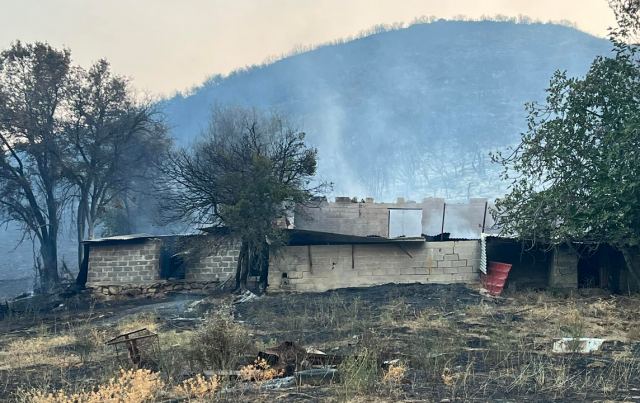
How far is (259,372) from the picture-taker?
800 centimetres

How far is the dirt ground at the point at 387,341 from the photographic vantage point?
Result: 7.48m

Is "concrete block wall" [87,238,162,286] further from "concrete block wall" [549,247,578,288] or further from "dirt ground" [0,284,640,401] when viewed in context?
"concrete block wall" [549,247,578,288]

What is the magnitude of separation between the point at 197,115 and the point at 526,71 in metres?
72.4

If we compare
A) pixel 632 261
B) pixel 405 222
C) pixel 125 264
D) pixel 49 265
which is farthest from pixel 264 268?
pixel 405 222

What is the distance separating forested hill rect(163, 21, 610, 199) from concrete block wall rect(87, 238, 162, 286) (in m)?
63.0

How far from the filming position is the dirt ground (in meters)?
7.48

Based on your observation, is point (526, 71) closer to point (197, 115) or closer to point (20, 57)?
point (197, 115)

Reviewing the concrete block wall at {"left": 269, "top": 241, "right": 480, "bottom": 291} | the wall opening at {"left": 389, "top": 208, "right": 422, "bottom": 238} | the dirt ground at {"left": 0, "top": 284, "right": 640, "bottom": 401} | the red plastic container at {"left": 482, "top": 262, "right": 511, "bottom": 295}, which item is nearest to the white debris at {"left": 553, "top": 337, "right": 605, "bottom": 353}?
the dirt ground at {"left": 0, "top": 284, "right": 640, "bottom": 401}

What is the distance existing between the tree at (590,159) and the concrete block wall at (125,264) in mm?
14226

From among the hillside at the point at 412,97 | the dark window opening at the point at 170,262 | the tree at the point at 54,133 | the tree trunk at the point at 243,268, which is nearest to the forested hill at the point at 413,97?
the hillside at the point at 412,97

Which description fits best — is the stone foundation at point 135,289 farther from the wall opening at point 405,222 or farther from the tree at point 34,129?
the wall opening at point 405,222

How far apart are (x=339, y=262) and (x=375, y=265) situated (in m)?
1.34

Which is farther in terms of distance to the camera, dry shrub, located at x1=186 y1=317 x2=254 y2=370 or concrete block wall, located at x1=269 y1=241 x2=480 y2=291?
concrete block wall, located at x1=269 y1=241 x2=480 y2=291

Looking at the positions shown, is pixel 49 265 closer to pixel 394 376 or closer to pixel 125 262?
pixel 125 262
